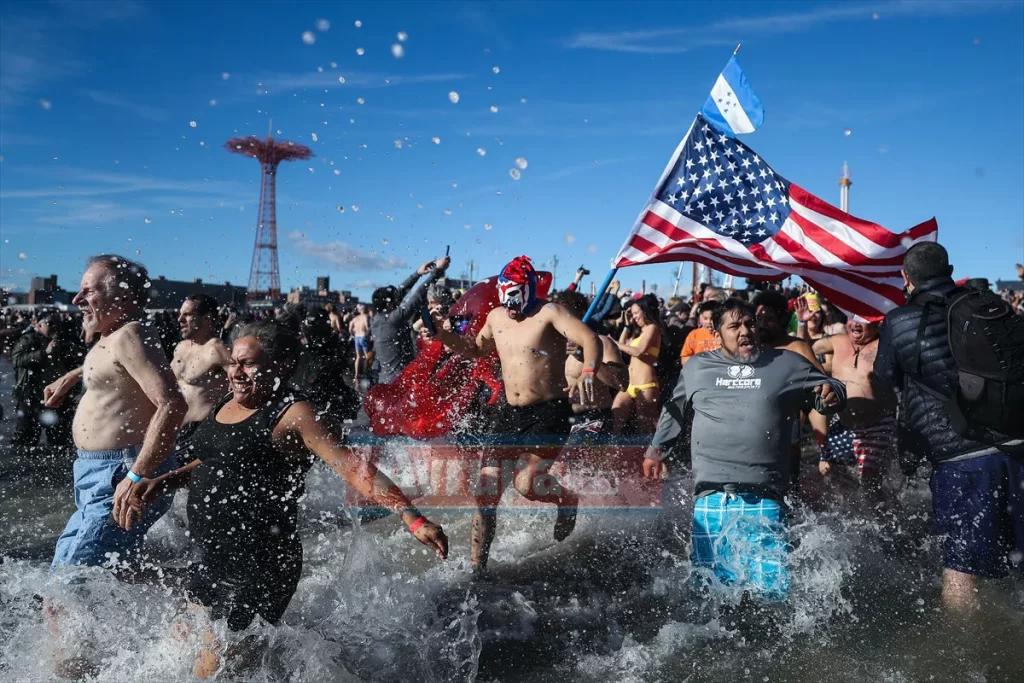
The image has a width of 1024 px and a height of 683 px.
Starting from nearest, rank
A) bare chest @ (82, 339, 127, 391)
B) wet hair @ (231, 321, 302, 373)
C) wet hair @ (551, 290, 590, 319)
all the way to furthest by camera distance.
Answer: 1. wet hair @ (231, 321, 302, 373)
2. bare chest @ (82, 339, 127, 391)
3. wet hair @ (551, 290, 590, 319)

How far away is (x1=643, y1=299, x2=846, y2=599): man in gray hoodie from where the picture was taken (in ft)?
12.8

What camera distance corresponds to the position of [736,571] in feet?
12.8

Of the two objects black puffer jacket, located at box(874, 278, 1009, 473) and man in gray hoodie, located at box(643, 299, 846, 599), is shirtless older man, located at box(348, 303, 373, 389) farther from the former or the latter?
black puffer jacket, located at box(874, 278, 1009, 473)

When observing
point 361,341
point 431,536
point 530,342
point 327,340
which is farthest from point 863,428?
point 361,341

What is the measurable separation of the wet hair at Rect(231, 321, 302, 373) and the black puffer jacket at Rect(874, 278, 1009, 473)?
2.92 m

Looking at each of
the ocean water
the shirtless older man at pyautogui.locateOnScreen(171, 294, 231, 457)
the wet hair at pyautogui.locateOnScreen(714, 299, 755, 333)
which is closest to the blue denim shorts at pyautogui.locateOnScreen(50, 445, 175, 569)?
the ocean water

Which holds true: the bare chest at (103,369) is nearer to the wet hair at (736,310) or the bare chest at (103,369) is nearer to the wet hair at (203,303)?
the wet hair at (203,303)

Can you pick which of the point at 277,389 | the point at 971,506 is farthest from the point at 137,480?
the point at 971,506

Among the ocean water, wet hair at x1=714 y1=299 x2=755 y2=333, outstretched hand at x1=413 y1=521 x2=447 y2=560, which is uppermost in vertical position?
wet hair at x1=714 y1=299 x2=755 y2=333

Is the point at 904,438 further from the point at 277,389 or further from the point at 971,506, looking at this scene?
the point at 277,389

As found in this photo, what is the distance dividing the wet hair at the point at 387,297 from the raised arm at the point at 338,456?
16.6ft

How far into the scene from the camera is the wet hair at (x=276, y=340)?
3.04 m

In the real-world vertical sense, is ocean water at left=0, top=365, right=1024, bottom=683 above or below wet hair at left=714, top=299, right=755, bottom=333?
below

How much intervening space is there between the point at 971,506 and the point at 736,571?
3.75 ft
